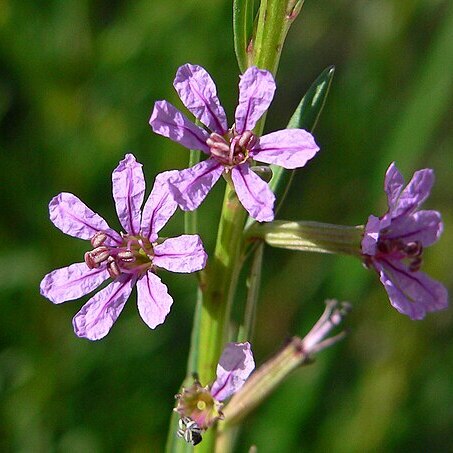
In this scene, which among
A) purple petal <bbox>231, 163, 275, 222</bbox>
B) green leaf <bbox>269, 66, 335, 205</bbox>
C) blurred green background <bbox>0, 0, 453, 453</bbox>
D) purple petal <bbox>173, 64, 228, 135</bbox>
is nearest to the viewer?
purple petal <bbox>231, 163, 275, 222</bbox>

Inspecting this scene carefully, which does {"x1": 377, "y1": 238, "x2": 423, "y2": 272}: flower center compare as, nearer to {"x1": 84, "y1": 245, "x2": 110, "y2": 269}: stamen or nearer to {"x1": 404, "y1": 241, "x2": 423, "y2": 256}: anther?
{"x1": 404, "y1": 241, "x2": 423, "y2": 256}: anther

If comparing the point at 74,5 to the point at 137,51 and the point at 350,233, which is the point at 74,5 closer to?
the point at 137,51

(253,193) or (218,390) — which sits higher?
(253,193)

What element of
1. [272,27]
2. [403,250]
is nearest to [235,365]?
[403,250]

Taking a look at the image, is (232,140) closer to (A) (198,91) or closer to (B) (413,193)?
(A) (198,91)

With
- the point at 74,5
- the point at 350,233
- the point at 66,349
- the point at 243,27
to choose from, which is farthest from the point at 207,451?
the point at 74,5

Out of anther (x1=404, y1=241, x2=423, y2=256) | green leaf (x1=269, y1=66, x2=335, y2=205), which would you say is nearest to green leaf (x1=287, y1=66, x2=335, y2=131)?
green leaf (x1=269, y1=66, x2=335, y2=205)

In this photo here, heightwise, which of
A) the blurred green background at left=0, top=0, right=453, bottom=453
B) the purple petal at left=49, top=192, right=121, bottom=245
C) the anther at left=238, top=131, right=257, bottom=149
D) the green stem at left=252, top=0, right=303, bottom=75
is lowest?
the blurred green background at left=0, top=0, right=453, bottom=453

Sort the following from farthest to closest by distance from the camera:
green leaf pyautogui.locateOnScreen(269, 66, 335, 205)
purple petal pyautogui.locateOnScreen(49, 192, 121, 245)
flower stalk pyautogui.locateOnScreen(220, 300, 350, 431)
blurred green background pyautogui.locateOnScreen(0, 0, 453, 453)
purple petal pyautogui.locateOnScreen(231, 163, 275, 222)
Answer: blurred green background pyautogui.locateOnScreen(0, 0, 453, 453) → flower stalk pyautogui.locateOnScreen(220, 300, 350, 431) → green leaf pyautogui.locateOnScreen(269, 66, 335, 205) → purple petal pyautogui.locateOnScreen(49, 192, 121, 245) → purple petal pyautogui.locateOnScreen(231, 163, 275, 222)
